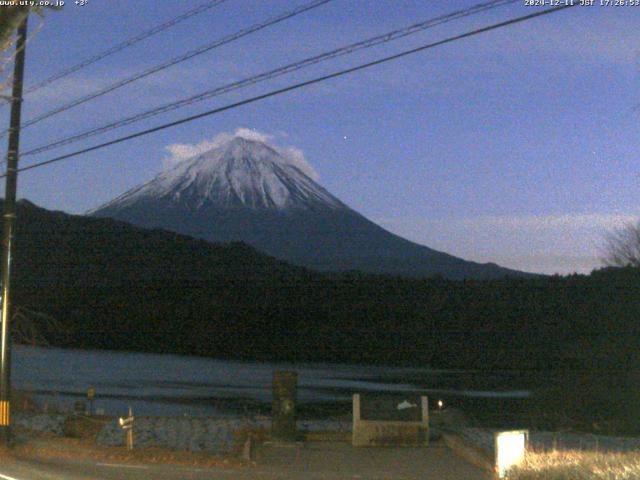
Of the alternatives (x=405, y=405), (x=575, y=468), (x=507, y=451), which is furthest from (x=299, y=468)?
(x=575, y=468)

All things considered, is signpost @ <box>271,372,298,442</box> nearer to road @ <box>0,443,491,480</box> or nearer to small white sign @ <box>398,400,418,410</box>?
road @ <box>0,443,491,480</box>

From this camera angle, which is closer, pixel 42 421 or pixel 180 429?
pixel 180 429

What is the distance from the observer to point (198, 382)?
174 ft

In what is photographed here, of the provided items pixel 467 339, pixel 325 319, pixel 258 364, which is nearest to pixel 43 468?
pixel 258 364

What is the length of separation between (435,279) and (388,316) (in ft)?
50.5

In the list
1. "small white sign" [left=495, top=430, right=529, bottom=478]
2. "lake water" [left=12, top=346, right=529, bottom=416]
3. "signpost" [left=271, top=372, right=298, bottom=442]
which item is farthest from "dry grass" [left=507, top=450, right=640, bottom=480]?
"lake water" [left=12, top=346, right=529, bottom=416]

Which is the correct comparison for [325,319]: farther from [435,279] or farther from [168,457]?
[168,457]

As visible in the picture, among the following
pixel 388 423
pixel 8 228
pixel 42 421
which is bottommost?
pixel 42 421

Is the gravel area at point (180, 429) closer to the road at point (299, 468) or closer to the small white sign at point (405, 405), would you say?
the road at point (299, 468)

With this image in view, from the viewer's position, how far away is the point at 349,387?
51156 millimetres

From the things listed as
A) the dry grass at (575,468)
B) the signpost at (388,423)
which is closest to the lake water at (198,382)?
the signpost at (388,423)

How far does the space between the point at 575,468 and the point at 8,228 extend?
1208 cm

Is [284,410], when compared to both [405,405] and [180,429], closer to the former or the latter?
[405,405]

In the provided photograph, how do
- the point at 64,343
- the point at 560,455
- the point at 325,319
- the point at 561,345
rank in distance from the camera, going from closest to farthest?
the point at 560,455
the point at 561,345
the point at 64,343
the point at 325,319
